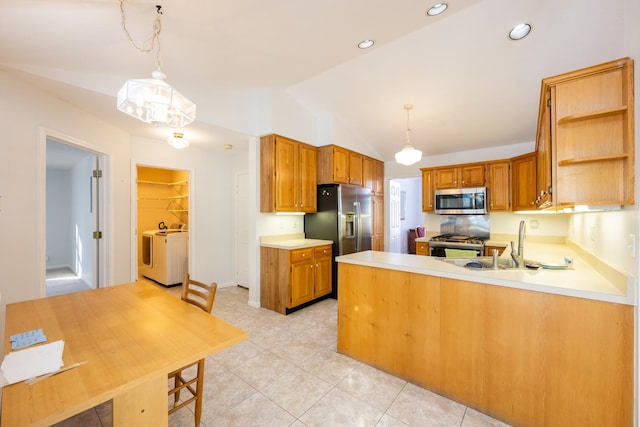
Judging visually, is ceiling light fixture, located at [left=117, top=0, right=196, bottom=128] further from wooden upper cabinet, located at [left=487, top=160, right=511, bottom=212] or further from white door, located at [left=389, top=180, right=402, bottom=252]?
white door, located at [left=389, top=180, right=402, bottom=252]

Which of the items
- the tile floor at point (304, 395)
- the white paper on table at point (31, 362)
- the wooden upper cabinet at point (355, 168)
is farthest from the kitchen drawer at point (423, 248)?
the white paper on table at point (31, 362)

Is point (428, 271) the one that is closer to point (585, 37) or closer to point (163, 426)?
point (163, 426)

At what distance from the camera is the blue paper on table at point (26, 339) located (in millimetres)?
1125

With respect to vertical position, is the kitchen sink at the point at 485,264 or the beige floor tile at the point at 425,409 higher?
the kitchen sink at the point at 485,264

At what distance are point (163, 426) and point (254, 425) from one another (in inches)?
30.5

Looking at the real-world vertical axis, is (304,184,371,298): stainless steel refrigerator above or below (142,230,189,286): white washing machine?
above

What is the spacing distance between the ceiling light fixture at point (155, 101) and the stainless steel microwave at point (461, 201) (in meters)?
4.20

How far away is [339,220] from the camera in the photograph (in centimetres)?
393

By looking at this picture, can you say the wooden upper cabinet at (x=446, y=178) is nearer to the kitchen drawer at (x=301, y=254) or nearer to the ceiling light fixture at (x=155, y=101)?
the kitchen drawer at (x=301, y=254)

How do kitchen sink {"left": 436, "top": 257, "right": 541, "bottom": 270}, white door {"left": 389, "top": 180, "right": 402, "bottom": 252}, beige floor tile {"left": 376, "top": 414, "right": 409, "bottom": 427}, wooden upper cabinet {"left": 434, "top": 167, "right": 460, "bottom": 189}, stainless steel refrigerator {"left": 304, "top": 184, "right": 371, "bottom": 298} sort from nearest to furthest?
1. beige floor tile {"left": 376, "top": 414, "right": 409, "bottom": 427}
2. kitchen sink {"left": 436, "top": 257, "right": 541, "bottom": 270}
3. stainless steel refrigerator {"left": 304, "top": 184, "right": 371, "bottom": 298}
4. wooden upper cabinet {"left": 434, "top": 167, "right": 460, "bottom": 189}
5. white door {"left": 389, "top": 180, "right": 402, "bottom": 252}

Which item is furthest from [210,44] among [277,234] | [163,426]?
[163,426]

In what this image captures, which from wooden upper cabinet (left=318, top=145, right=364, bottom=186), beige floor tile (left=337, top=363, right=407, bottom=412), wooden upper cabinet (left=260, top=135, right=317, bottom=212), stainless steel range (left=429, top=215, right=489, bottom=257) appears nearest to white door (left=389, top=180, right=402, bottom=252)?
stainless steel range (left=429, top=215, right=489, bottom=257)

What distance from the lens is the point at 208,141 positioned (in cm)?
403

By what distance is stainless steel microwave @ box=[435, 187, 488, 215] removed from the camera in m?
4.27
